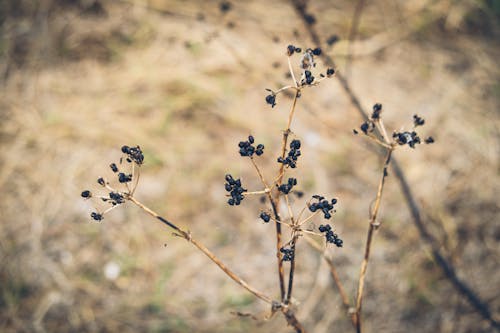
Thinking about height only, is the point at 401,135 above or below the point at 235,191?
above

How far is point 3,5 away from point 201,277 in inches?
123

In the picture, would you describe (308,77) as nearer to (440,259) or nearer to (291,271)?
(291,271)

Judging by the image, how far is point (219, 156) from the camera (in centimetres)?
308

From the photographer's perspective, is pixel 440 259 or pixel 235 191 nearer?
pixel 235 191

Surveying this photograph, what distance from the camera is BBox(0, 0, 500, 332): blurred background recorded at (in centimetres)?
261

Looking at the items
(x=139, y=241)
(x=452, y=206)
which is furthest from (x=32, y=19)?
(x=452, y=206)

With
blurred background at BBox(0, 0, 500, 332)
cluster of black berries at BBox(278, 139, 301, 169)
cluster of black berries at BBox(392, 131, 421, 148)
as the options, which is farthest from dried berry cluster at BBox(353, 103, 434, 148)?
blurred background at BBox(0, 0, 500, 332)

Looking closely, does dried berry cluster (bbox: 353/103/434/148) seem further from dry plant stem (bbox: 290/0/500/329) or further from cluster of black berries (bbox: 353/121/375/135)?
dry plant stem (bbox: 290/0/500/329)

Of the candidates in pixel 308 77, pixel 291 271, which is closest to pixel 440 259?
pixel 291 271

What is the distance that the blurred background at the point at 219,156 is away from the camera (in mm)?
2613

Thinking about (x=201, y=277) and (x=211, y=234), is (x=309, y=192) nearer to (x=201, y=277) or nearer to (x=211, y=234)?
(x=211, y=234)

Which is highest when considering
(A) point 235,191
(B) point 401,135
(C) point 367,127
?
(C) point 367,127

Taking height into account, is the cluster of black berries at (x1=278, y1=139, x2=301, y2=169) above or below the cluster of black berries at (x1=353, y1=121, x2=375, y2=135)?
below

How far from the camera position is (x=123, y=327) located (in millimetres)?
2576
